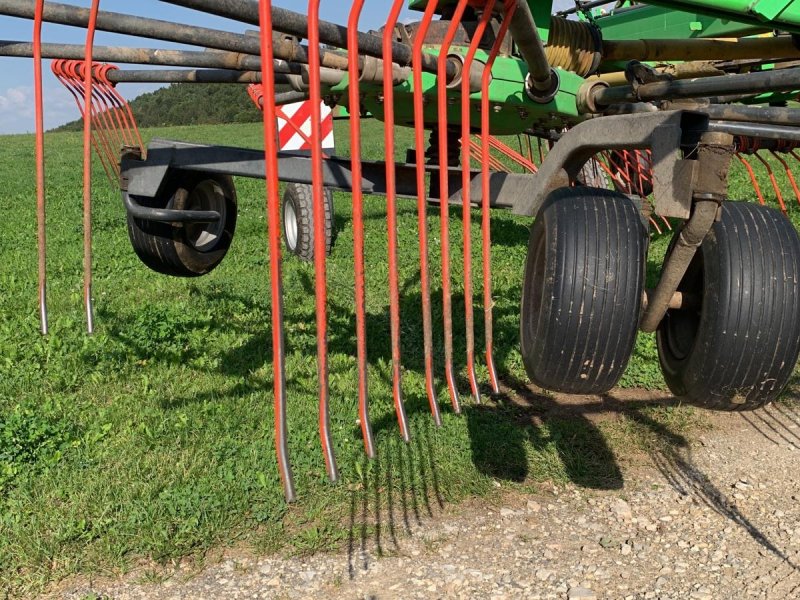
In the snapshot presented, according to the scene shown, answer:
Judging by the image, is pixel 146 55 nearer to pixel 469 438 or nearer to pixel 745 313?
pixel 469 438

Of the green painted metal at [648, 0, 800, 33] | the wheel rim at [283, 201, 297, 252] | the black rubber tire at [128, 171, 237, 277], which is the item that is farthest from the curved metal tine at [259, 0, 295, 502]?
the wheel rim at [283, 201, 297, 252]

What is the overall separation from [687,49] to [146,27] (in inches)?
98.8

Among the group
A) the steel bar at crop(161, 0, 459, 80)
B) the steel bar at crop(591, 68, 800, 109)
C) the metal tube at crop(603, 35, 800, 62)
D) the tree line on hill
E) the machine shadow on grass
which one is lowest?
the machine shadow on grass

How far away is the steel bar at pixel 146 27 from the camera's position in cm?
261

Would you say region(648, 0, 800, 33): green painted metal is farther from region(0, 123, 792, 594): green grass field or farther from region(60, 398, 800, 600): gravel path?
region(0, 123, 792, 594): green grass field

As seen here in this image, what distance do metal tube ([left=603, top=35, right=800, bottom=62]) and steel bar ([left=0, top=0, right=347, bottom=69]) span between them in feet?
5.56

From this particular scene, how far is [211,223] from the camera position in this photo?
3945 millimetres

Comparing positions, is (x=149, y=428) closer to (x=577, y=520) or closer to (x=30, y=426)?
(x=30, y=426)

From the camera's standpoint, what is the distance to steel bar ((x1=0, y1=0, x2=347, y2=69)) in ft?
8.57

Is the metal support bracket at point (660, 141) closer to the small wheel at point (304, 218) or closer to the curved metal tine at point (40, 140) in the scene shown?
the curved metal tine at point (40, 140)

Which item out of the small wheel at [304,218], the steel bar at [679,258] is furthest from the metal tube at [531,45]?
the small wheel at [304,218]

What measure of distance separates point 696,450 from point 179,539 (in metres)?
2.39

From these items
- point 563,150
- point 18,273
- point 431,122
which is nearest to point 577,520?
point 563,150

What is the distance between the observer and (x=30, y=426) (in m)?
3.72
